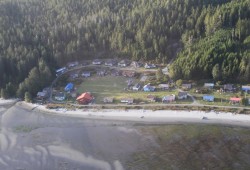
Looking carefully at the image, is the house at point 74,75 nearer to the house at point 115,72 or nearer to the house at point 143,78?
the house at point 115,72

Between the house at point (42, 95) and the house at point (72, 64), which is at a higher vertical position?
the house at point (72, 64)

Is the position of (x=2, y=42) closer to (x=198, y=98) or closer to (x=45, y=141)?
(x=45, y=141)

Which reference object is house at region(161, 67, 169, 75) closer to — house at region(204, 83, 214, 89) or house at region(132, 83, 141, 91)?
house at region(132, 83, 141, 91)

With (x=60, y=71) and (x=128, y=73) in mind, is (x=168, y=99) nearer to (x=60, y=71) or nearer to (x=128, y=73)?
(x=128, y=73)

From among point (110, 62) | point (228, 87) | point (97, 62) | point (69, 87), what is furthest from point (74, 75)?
point (228, 87)

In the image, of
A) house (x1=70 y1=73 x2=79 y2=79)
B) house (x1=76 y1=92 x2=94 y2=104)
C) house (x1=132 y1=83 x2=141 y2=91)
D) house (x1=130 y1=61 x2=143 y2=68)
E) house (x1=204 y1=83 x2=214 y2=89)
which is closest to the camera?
house (x1=204 y1=83 x2=214 y2=89)

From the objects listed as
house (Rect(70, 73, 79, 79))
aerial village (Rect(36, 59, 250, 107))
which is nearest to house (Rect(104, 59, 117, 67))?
aerial village (Rect(36, 59, 250, 107))

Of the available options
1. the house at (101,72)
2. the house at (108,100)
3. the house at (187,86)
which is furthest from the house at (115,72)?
the house at (187,86)
